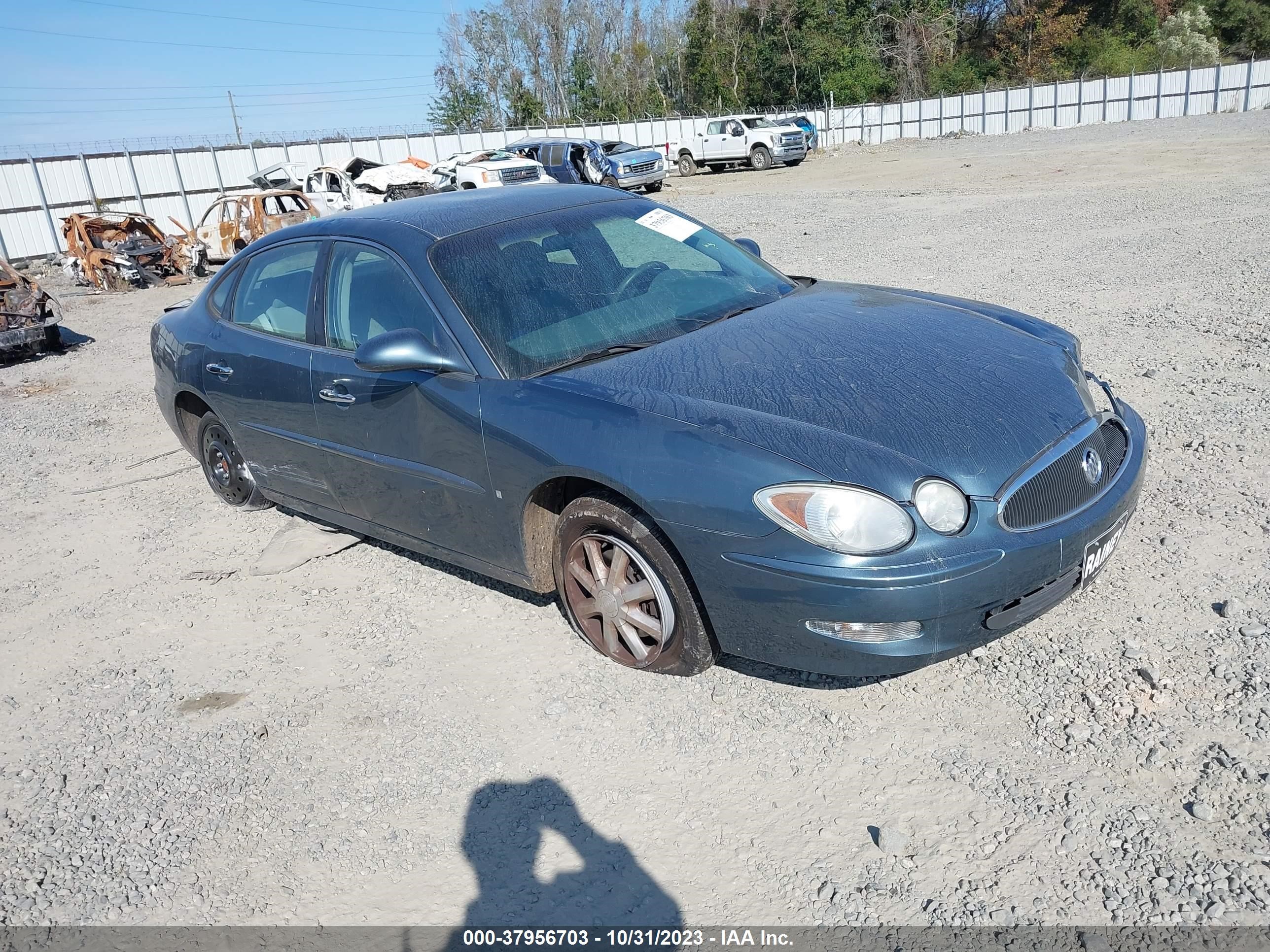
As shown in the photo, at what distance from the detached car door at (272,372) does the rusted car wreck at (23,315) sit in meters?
7.53

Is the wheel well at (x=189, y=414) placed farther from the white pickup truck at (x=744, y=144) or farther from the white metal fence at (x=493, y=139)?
the white pickup truck at (x=744, y=144)

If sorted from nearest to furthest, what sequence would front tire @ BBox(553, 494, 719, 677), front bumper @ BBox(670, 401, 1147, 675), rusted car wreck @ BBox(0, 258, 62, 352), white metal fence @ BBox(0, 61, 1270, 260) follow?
front bumper @ BBox(670, 401, 1147, 675)
front tire @ BBox(553, 494, 719, 677)
rusted car wreck @ BBox(0, 258, 62, 352)
white metal fence @ BBox(0, 61, 1270, 260)

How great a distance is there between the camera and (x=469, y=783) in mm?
3098

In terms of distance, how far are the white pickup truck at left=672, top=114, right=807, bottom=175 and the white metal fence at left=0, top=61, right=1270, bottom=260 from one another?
91 centimetres

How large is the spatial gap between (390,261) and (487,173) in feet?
66.1

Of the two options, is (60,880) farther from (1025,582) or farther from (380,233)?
(1025,582)

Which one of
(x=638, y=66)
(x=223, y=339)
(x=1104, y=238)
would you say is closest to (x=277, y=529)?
(x=223, y=339)

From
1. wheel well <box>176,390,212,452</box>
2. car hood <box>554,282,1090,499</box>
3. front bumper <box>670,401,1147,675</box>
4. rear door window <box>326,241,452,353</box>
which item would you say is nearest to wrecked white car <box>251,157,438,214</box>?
wheel well <box>176,390,212,452</box>

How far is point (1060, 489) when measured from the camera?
121 inches

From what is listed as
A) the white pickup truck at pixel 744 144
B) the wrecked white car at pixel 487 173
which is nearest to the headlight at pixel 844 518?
the wrecked white car at pixel 487 173

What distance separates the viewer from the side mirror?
3.61 meters

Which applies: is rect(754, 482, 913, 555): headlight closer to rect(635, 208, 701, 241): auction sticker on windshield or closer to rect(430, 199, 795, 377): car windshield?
rect(430, 199, 795, 377): car windshield

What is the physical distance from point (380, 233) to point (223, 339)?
133 cm

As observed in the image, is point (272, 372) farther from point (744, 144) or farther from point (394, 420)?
point (744, 144)
